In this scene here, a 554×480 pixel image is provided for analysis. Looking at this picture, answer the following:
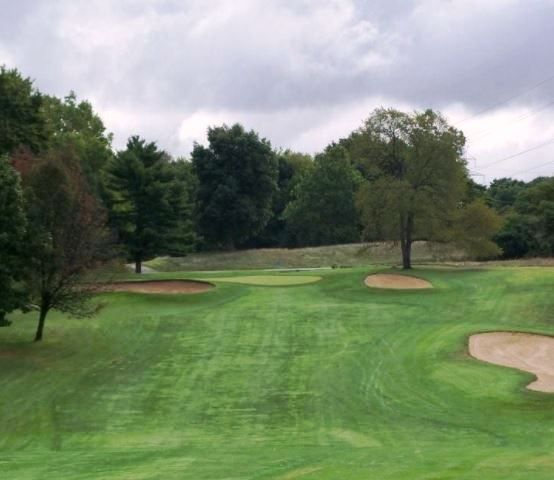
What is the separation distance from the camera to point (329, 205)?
293ft

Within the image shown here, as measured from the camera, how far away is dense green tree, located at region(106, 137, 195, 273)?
54875mm

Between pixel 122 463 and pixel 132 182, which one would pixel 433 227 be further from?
pixel 122 463

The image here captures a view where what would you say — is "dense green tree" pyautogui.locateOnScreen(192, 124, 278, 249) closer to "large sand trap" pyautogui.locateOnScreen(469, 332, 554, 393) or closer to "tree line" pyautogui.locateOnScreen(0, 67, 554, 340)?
"tree line" pyautogui.locateOnScreen(0, 67, 554, 340)

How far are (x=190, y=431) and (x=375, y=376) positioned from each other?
6.82 m

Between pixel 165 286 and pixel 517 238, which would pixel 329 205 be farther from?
pixel 165 286

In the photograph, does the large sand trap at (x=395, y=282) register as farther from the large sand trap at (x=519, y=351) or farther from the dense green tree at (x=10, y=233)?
the dense green tree at (x=10, y=233)

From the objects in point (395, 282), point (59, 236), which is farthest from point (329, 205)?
point (59, 236)

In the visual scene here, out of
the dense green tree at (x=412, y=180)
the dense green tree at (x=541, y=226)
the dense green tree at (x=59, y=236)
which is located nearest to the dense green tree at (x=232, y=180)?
the dense green tree at (x=541, y=226)

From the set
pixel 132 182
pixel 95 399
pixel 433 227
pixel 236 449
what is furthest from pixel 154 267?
pixel 236 449

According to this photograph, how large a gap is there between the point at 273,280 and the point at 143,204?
16728mm

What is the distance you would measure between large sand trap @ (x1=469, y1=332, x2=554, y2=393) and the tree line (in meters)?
14.1

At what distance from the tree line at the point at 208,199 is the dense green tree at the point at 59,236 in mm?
41

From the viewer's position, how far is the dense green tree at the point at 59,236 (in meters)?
27.4

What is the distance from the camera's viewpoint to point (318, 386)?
70.5 ft
